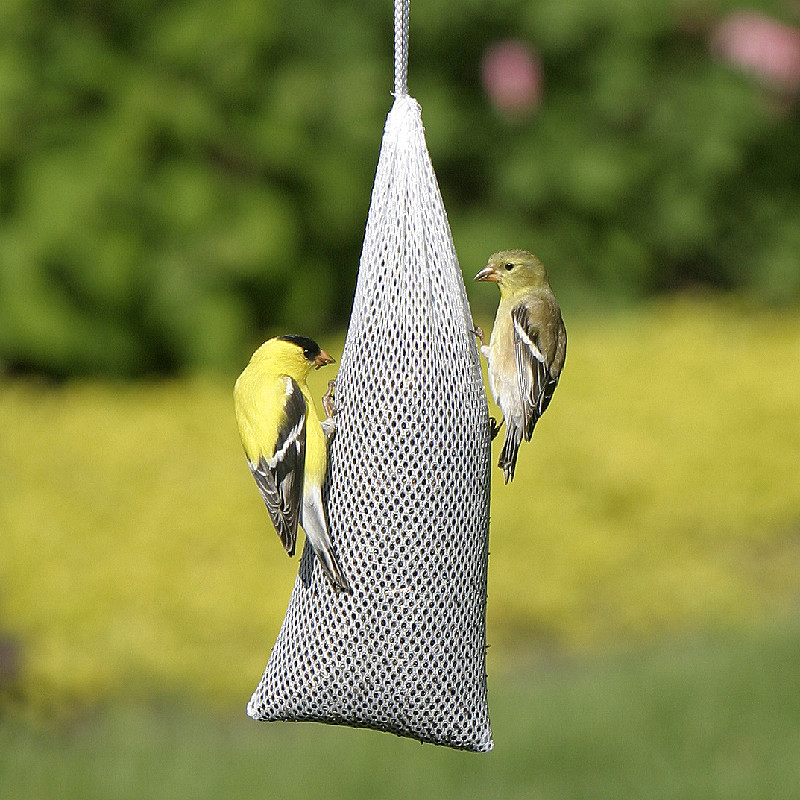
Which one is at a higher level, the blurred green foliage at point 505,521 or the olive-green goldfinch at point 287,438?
the blurred green foliage at point 505,521

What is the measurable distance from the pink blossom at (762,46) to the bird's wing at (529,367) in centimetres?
728

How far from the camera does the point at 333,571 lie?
270 cm

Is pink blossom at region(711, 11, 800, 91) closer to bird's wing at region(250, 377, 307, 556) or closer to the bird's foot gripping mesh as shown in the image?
the bird's foot gripping mesh

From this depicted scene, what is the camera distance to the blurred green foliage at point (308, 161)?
8430 millimetres

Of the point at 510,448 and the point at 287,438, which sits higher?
the point at 510,448

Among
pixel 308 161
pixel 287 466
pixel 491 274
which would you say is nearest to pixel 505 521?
pixel 308 161

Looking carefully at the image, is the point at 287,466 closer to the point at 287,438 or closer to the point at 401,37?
the point at 287,438

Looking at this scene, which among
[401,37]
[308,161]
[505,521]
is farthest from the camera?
[308,161]

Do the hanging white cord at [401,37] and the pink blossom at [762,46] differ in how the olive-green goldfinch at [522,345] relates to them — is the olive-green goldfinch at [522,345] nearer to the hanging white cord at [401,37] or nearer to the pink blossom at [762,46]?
the hanging white cord at [401,37]

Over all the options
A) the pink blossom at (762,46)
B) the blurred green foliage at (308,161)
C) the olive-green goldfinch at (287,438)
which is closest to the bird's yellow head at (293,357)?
the olive-green goldfinch at (287,438)

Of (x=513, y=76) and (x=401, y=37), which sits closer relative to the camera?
(x=401, y=37)

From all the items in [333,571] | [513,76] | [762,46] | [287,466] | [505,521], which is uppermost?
[762,46]

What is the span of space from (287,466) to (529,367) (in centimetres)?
52

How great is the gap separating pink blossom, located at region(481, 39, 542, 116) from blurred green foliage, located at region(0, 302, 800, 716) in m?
1.70
